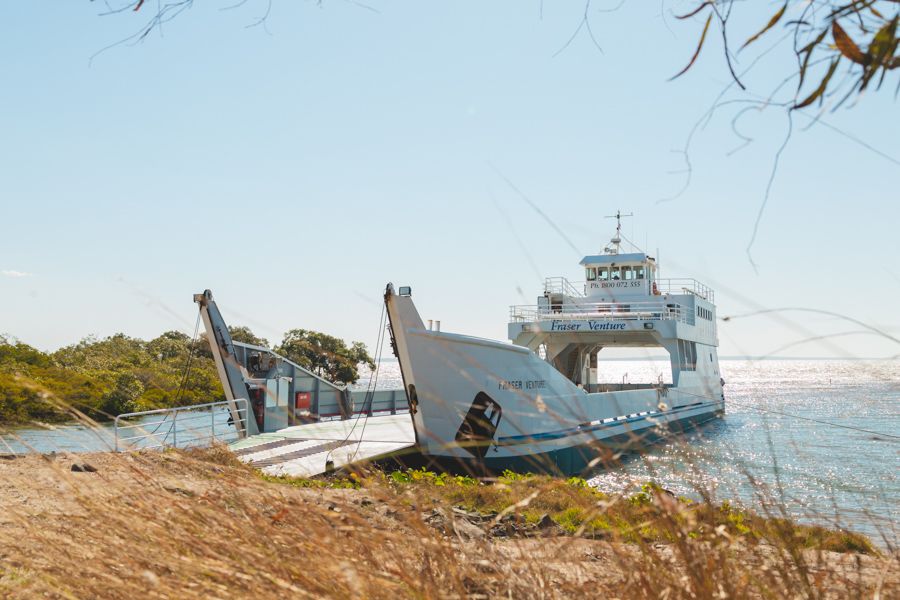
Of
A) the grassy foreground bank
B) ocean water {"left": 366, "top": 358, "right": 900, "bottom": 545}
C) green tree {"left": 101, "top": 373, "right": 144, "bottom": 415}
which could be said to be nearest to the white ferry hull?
ocean water {"left": 366, "top": 358, "right": 900, "bottom": 545}

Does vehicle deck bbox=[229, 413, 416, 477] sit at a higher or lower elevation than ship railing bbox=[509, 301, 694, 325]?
lower

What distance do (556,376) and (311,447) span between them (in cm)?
531

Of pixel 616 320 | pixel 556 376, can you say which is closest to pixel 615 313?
pixel 616 320

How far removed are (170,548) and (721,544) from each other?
1803 millimetres

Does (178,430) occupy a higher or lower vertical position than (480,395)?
lower

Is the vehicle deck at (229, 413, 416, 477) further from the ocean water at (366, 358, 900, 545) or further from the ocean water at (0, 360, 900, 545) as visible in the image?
the ocean water at (366, 358, 900, 545)

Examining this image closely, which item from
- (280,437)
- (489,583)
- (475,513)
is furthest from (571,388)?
(489,583)

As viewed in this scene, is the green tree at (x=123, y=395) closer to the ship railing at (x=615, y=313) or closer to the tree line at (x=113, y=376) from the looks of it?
the tree line at (x=113, y=376)

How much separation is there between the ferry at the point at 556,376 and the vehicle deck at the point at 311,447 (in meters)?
0.84

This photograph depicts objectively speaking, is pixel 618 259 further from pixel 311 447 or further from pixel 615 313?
pixel 311 447

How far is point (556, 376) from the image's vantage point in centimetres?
1497

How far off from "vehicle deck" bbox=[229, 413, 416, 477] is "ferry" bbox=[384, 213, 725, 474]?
2.75 feet

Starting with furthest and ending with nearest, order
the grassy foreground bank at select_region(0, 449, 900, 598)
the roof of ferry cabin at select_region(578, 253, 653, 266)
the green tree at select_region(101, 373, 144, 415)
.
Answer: the green tree at select_region(101, 373, 144, 415) < the roof of ferry cabin at select_region(578, 253, 653, 266) < the grassy foreground bank at select_region(0, 449, 900, 598)

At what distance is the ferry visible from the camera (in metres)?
11.9
